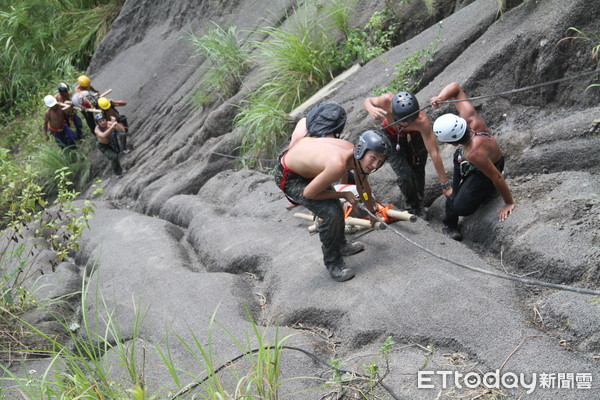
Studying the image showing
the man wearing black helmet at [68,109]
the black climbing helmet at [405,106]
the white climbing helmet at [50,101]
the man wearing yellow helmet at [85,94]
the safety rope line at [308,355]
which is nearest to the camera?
the safety rope line at [308,355]

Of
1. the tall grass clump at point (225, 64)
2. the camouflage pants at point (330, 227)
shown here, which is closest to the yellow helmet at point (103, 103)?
the tall grass clump at point (225, 64)

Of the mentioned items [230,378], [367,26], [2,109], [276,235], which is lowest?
[2,109]

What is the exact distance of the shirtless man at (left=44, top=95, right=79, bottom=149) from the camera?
10.9 meters

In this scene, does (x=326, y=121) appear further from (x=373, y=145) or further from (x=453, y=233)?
(x=453, y=233)

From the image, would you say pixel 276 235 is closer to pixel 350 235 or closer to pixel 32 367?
pixel 350 235

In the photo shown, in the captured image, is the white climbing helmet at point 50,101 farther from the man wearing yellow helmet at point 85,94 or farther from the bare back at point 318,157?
the bare back at point 318,157

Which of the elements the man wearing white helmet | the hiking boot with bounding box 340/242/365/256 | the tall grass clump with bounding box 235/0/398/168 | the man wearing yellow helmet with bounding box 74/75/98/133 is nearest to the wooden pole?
the hiking boot with bounding box 340/242/365/256

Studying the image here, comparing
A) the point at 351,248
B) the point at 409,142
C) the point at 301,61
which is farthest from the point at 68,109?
the point at 351,248

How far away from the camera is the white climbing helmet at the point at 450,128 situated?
14.5ft

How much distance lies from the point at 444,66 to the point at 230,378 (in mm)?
4355

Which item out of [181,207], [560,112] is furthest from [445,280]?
[181,207]

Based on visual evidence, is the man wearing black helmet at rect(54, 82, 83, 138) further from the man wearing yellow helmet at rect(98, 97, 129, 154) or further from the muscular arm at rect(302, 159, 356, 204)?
the muscular arm at rect(302, 159, 356, 204)

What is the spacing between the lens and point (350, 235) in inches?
203

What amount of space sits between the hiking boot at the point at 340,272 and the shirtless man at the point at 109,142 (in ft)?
23.3
